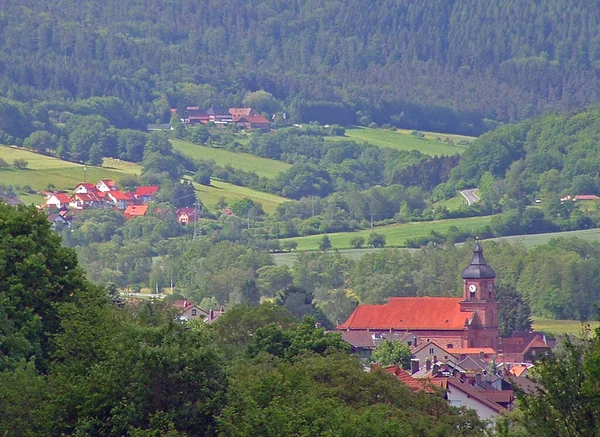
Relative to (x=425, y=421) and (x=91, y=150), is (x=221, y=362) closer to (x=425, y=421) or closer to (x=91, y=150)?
(x=425, y=421)

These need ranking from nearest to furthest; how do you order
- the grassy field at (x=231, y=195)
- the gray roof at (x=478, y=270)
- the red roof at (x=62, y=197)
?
the gray roof at (x=478, y=270), the red roof at (x=62, y=197), the grassy field at (x=231, y=195)

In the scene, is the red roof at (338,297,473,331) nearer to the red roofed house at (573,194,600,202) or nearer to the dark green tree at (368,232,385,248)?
the dark green tree at (368,232,385,248)

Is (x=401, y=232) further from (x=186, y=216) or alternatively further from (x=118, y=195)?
(x=118, y=195)

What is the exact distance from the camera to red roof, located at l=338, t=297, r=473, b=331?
111125 millimetres

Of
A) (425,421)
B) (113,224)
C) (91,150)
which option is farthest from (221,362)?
(91,150)

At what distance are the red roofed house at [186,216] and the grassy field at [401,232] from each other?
1260cm

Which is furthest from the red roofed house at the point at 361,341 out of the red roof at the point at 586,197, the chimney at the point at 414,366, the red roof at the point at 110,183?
the red roof at the point at 586,197

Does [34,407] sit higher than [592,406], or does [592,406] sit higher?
[592,406]

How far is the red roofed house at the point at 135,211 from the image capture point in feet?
595

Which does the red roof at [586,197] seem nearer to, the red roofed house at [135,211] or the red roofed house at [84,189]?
the red roofed house at [135,211]

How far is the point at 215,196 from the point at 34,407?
15112 cm

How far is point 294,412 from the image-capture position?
116 feet

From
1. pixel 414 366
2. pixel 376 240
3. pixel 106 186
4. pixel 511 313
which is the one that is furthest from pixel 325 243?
pixel 414 366

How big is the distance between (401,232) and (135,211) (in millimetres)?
26266
